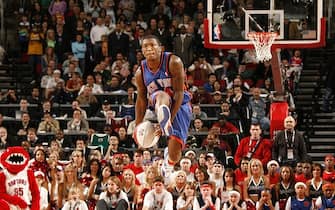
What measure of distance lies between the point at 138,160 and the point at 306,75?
239 inches

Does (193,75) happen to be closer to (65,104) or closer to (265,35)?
(65,104)

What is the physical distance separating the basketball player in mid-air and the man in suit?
5.27 metres

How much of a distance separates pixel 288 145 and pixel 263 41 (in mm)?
1834

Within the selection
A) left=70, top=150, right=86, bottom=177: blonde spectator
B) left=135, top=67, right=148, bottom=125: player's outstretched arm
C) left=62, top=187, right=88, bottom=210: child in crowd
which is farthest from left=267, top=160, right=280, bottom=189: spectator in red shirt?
left=135, top=67, right=148, bottom=125: player's outstretched arm

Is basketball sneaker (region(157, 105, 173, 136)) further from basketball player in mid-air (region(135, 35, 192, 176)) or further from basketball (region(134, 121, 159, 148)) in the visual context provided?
basketball (region(134, 121, 159, 148))

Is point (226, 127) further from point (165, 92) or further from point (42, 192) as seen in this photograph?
point (165, 92)

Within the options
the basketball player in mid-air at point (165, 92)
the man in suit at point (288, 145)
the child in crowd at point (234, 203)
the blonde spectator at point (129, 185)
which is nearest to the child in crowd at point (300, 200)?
the child in crowd at point (234, 203)

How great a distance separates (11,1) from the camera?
24766 millimetres

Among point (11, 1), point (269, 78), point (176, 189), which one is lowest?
point (176, 189)

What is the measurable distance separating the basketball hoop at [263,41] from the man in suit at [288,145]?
1372 millimetres

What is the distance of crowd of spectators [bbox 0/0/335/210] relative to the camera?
658 inches

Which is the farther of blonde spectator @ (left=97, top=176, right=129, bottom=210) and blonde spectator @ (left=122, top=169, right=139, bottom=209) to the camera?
blonde spectator @ (left=122, top=169, right=139, bottom=209)

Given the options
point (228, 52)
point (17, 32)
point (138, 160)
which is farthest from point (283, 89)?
point (17, 32)

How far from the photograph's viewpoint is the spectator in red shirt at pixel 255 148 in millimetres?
17906
